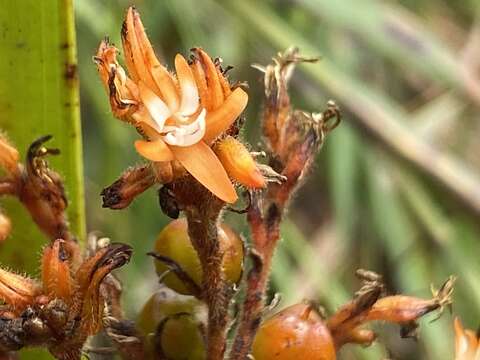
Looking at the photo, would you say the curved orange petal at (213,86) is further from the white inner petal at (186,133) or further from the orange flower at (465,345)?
the orange flower at (465,345)

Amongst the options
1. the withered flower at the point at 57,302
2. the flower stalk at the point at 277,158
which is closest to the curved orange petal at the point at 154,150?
the withered flower at the point at 57,302

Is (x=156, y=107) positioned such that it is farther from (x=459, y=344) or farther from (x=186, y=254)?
(x=459, y=344)

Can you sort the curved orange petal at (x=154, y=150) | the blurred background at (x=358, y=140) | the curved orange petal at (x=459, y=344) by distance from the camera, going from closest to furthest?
1. the curved orange petal at (x=154, y=150)
2. the curved orange petal at (x=459, y=344)
3. the blurred background at (x=358, y=140)

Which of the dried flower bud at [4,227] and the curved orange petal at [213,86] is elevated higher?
the curved orange petal at [213,86]

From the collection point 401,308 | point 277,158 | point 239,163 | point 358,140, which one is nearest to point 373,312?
point 401,308

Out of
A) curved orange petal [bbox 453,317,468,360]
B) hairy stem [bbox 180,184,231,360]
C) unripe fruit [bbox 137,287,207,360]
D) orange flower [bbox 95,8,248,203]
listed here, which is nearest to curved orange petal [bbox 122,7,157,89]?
orange flower [bbox 95,8,248,203]

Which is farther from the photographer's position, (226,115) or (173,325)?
(173,325)

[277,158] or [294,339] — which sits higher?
[277,158]
